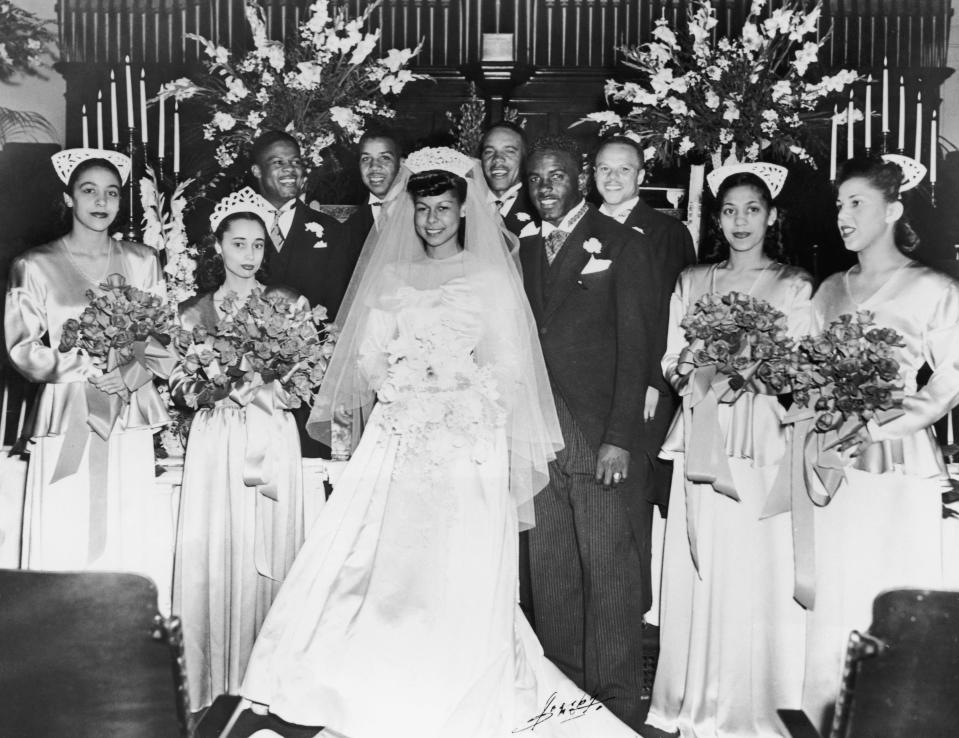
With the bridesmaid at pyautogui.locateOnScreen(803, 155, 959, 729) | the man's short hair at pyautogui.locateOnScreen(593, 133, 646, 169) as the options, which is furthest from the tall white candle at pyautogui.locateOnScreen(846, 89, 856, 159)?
the man's short hair at pyautogui.locateOnScreen(593, 133, 646, 169)

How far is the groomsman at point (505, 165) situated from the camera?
3.98 meters

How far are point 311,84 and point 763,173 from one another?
5.81ft

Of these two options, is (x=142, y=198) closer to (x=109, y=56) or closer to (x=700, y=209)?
(x=109, y=56)

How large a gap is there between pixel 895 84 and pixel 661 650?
233cm

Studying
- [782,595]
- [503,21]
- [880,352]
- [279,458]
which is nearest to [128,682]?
[279,458]

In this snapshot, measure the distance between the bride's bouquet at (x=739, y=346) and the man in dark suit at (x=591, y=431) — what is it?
0.72 feet

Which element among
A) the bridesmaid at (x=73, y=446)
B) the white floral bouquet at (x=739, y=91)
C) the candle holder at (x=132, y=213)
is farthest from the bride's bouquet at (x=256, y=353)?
the white floral bouquet at (x=739, y=91)

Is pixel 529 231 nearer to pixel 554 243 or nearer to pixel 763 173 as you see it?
pixel 554 243

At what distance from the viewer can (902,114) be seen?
3.96 meters

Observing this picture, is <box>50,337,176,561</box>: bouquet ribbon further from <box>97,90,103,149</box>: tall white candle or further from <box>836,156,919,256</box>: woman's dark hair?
<box>836,156,919,256</box>: woman's dark hair

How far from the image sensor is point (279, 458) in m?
3.88

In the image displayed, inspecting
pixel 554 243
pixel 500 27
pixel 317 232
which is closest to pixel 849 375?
pixel 554 243

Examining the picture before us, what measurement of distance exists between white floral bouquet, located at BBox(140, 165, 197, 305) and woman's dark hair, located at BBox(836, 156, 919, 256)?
250cm
